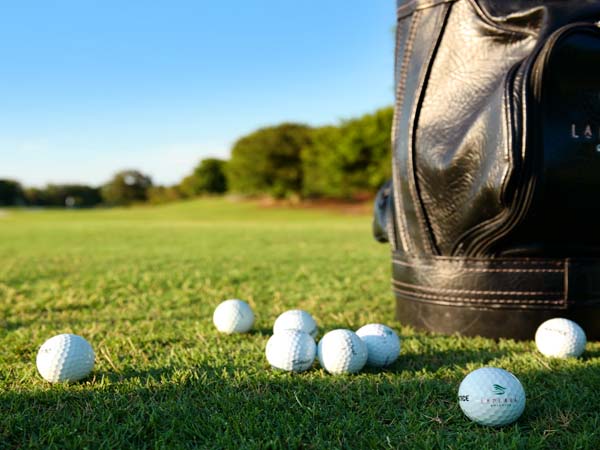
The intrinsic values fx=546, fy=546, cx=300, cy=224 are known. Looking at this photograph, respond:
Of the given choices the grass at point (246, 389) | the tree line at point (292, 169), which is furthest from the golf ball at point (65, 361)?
the tree line at point (292, 169)

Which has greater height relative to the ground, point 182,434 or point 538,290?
point 538,290

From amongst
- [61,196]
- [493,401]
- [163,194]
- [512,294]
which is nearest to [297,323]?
[512,294]

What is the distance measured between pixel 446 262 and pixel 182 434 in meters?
1.90

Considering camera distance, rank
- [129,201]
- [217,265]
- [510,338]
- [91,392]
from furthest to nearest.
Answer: [129,201]
[217,265]
[510,338]
[91,392]

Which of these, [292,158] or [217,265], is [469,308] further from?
[292,158]

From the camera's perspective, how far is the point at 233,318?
3.37 meters

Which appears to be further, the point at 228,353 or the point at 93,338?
the point at 93,338

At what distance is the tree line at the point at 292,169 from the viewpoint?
3659 centimetres

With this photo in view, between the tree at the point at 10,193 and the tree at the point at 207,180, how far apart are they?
22.2 m

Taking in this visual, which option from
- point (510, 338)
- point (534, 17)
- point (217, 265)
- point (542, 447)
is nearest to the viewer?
point (542, 447)

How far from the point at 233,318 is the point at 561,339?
6.02 feet

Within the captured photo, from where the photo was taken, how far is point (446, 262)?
10.5ft

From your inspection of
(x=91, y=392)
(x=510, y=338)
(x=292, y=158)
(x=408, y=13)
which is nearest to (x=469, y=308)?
(x=510, y=338)

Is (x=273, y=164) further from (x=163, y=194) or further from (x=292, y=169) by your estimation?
(x=163, y=194)
